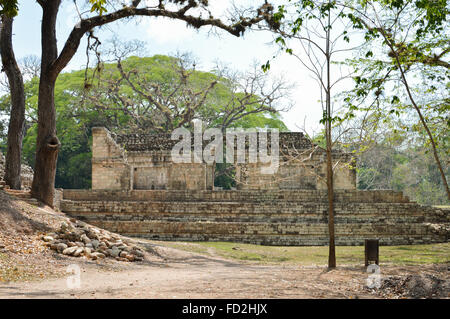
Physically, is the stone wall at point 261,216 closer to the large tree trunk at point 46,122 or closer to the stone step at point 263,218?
the stone step at point 263,218

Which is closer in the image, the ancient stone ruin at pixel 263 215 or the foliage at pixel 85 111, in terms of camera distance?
the ancient stone ruin at pixel 263 215

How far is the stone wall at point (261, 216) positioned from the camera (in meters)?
15.1

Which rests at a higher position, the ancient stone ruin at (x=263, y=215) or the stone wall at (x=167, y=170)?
the stone wall at (x=167, y=170)

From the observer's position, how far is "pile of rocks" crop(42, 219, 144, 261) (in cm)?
949

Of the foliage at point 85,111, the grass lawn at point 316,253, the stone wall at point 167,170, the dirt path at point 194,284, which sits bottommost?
the grass lawn at point 316,253

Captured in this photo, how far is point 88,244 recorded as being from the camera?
9.95 m

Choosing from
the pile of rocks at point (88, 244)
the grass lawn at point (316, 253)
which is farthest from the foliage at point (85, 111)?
the pile of rocks at point (88, 244)

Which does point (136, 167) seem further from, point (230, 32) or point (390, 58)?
point (390, 58)

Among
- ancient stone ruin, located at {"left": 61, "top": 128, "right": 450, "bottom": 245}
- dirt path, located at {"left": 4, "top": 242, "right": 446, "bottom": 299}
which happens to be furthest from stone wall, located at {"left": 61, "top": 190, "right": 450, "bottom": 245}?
dirt path, located at {"left": 4, "top": 242, "right": 446, "bottom": 299}

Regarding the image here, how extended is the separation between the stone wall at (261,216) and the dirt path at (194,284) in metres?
5.45

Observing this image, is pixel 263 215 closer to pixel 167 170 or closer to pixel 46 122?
pixel 167 170
